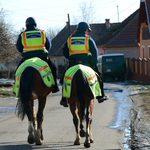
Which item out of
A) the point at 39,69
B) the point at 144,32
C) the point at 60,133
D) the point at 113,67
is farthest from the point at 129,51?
the point at 39,69

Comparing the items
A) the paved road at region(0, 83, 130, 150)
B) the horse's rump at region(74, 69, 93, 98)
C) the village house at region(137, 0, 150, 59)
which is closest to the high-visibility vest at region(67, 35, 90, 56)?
the horse's rump at region(74, 69, 93, 98)

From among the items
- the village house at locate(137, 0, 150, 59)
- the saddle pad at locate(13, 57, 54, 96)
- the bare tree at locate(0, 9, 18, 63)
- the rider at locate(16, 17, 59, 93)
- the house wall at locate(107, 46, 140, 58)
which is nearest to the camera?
the saddle pad at locate(13, 57, 54, 96)

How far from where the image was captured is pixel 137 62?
2961 cm

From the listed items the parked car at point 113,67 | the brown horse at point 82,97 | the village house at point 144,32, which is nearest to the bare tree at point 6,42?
the parked car at point 113,67

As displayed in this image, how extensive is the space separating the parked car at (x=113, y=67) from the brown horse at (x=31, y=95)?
23742mm

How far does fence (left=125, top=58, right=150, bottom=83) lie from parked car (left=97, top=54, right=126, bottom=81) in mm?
1102

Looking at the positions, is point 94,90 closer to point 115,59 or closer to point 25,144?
point 25,144

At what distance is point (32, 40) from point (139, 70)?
2226 cm

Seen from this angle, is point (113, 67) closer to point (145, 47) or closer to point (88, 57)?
point (145, 47)

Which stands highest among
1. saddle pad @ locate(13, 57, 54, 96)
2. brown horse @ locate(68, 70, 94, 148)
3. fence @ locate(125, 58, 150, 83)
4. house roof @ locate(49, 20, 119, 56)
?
house roof @ locate(49, 20, 119, 56)

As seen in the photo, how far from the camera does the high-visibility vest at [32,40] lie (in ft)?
24.0

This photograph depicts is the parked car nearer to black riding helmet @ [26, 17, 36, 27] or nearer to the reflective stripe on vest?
black riding helmet @ [26, 17, 36, 27]

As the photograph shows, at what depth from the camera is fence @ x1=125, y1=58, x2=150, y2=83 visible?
84.8ft

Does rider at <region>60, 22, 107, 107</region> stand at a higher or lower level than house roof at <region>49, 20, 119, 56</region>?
Result: lower
